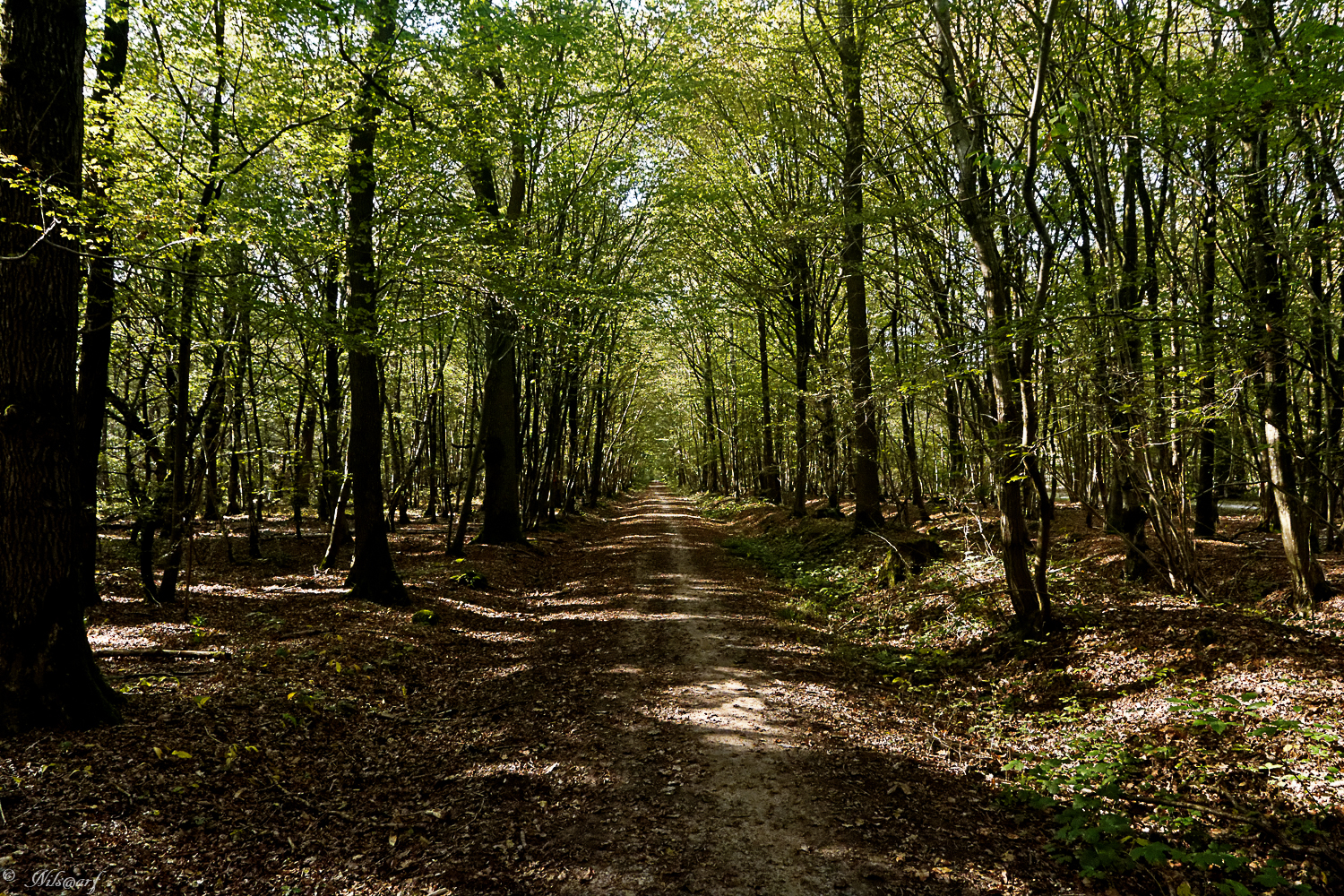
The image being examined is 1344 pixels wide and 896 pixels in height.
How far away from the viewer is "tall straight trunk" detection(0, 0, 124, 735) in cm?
482

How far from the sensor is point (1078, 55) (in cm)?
748

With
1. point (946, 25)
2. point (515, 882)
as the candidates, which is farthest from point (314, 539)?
point (946, 25)

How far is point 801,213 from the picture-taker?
1287cm

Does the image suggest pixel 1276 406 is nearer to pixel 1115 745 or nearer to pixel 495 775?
pixel 1115 745

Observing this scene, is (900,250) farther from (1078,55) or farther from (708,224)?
(1078,55)

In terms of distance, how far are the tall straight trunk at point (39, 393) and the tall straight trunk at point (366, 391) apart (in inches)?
184

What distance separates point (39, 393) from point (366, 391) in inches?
243

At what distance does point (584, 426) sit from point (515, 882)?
26.9m

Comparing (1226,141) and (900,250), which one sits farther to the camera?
(900,250)

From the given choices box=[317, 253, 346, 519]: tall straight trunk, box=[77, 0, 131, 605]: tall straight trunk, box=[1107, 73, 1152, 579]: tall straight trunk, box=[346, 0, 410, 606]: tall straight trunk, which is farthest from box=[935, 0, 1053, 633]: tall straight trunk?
box=[77, 0, 131, 605]: tall straight trunk

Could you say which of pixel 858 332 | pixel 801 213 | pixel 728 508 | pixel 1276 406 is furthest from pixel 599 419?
pixel 1276 406

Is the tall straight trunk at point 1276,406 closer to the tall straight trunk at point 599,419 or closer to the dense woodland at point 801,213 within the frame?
the dense woodland at point 801,213

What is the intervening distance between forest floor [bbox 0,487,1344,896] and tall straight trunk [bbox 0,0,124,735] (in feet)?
1.70

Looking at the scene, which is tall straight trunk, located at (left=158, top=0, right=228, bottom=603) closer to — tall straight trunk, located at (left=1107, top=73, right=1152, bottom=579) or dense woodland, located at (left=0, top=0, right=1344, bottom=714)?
dense woodland, located at (left=0, top=0, right=1344, bottom=714)
